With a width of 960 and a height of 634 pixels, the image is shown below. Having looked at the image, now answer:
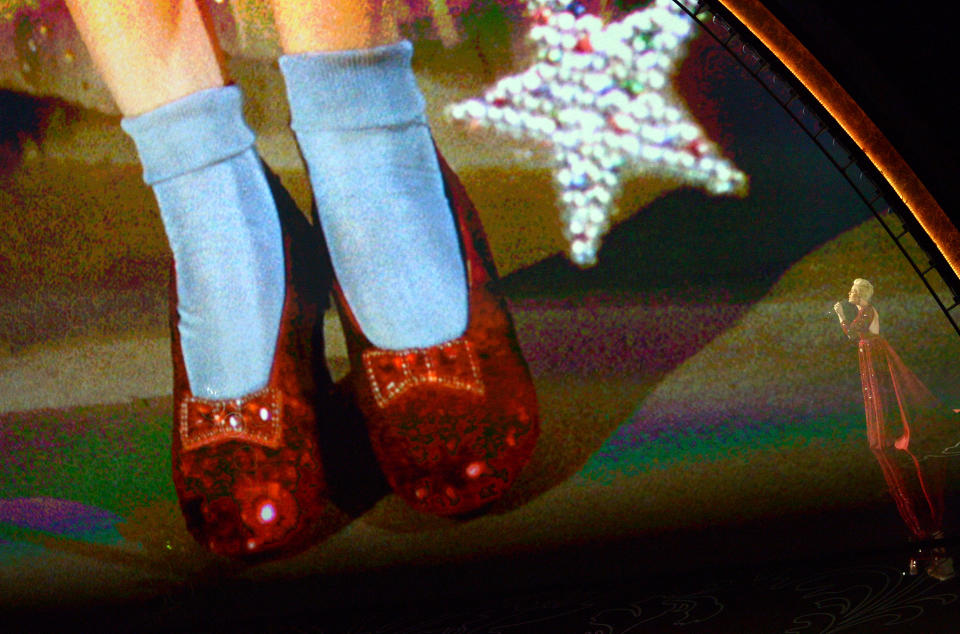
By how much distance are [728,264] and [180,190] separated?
6.20 ft

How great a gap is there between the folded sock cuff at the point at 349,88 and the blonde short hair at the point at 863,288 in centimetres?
174

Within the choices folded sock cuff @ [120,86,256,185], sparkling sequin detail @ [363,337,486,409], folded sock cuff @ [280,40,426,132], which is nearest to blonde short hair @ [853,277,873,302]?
sparkling sequin detail @ [363,337,486,409]

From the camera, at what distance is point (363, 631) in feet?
7.94

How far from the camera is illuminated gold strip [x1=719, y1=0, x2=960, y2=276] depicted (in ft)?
8.08

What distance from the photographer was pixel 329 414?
2.57 metres

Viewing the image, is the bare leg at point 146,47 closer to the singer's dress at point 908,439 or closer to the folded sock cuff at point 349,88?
the folded sock cuff at point 349,88

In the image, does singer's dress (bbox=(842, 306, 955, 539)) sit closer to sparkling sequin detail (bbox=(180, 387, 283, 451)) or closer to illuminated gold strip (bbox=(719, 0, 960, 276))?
illuminated gold strip (bbox=(719, 0, 960, 276))

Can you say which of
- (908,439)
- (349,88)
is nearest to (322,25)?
(349,88)

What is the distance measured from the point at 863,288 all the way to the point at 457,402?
61.2 inches

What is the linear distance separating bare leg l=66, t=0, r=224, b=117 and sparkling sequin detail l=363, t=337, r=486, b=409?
1047mm

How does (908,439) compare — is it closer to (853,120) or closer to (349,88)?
(853,120)

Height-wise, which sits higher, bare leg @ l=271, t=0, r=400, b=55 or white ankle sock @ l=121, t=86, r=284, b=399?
bare leg @ l=271, t=0, r=400, b=55

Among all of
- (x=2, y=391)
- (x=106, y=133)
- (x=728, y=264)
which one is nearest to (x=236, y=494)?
(x=2, y=391)

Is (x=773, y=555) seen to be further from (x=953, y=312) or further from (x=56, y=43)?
(x=56, y=43)
